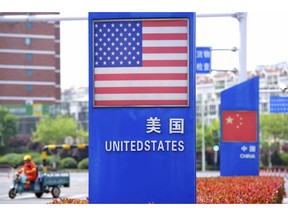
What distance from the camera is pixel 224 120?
62.1 ft

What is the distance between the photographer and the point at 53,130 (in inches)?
2269

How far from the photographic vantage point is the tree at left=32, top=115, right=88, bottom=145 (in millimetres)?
57625

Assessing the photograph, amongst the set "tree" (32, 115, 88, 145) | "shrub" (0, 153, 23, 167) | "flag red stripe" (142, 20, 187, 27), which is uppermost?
"flag red stripe" (142, 20, 187, 27)

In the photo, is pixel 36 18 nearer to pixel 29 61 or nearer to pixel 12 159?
pixel 29 61

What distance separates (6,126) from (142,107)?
167 ft

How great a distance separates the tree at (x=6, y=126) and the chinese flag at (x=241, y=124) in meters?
40.0

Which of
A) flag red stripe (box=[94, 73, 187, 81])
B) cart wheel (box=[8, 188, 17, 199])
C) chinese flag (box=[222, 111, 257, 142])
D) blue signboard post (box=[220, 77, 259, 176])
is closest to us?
flag red stripe (box=[94, 73, 187, 81])

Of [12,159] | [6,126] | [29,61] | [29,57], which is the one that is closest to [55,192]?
[29,61]

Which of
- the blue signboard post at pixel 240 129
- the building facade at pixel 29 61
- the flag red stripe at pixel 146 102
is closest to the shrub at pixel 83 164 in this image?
the building facade at pixel 29 61

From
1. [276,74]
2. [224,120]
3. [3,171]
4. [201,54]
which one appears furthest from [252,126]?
[276,74]

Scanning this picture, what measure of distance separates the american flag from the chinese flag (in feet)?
38.4

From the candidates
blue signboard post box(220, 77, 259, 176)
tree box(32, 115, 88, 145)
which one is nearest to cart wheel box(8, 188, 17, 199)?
blue signboard post box(220, 77, 259, 176)

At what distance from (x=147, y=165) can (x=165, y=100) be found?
2.18 ft

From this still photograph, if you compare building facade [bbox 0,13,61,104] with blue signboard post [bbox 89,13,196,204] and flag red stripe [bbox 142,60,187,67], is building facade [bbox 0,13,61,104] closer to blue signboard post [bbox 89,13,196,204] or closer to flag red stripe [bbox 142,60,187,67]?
blue signboard post [bbox 89,13,196,204]
